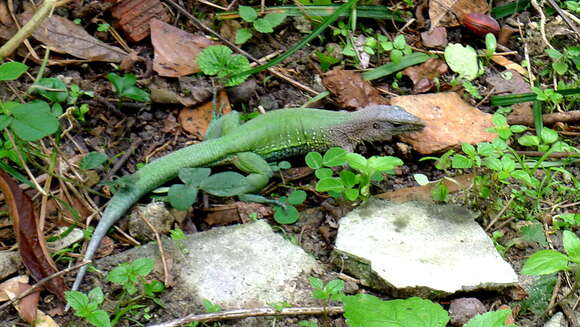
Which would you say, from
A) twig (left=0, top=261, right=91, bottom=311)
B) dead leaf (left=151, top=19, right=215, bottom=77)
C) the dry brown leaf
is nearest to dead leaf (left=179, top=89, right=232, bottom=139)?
dead leaf (left=151, top=19, right=215, bottom=77)

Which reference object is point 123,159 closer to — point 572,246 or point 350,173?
point 350,173

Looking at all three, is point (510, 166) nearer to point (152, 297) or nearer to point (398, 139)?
point (398, 139)

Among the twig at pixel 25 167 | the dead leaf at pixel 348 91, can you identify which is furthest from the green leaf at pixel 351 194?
the twig at pixel 25 167

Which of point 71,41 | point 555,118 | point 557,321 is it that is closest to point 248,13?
point 71,41

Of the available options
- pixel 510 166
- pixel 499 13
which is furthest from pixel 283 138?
pixel 499 13

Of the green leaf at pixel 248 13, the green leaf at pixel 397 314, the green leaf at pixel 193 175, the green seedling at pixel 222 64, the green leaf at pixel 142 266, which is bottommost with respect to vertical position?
the green leaf at pixel 397 314

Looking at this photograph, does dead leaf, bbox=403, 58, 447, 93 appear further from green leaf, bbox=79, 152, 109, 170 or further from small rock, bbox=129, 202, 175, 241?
green leaf, bbox=79, 152, 109, 170

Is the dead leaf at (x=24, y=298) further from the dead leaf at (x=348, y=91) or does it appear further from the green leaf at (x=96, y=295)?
the dead leaf at (x=348, y=91)
